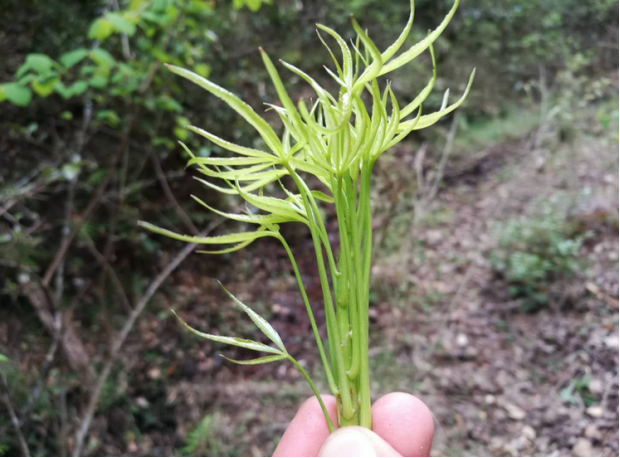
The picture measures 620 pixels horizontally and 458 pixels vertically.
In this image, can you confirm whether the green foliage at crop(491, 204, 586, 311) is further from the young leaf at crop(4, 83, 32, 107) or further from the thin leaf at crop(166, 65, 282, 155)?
the young leaf at crop(4, 83, 32, 107)

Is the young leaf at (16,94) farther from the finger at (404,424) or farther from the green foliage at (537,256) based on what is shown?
the green foliage at (537,256)

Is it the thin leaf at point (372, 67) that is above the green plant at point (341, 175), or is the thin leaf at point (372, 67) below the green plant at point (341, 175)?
above

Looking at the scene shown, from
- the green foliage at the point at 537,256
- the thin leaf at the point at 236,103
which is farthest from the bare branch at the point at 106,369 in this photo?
the green foliage at the point at 537,256

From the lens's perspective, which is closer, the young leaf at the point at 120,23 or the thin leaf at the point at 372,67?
the thin leaf at the point at 372,67

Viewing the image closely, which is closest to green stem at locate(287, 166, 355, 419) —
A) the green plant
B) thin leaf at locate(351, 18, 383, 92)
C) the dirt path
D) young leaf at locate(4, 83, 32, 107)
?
the green plant

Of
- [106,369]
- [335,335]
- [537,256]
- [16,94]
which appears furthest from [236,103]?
[537,256]

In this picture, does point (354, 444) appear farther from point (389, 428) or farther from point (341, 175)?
point (341, 175)
